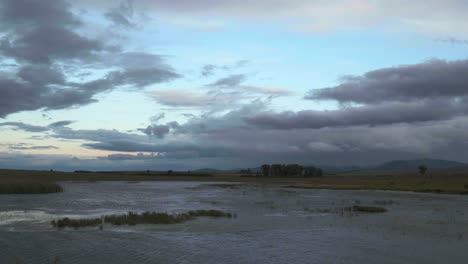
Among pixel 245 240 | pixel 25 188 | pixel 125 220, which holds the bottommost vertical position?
pixel 245 240

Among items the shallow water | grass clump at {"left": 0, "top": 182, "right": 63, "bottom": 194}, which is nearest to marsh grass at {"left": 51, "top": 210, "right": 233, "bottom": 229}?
the shallow water

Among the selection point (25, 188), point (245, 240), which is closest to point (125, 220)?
point (245, 240)

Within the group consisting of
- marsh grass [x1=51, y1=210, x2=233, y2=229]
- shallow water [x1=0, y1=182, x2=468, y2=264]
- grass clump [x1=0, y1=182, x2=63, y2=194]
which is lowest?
shallow water [x1=0, y1=182, x2=468, y2=264]

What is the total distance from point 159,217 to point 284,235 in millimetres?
11607

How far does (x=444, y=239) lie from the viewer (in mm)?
30094

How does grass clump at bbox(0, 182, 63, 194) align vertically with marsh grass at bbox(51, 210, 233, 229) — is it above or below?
above

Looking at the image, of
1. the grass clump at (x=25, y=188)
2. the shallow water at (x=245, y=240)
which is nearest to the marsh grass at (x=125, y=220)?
the shallow water at (x=245, y=240)

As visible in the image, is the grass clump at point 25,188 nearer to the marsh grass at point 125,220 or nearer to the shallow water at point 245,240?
the shallow water at point 245,240

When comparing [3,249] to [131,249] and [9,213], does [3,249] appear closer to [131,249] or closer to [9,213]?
[131,249]

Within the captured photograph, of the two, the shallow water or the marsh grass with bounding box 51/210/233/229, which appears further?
the marsh grass with bounding box 51/210/233/229

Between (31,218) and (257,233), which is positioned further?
(31,218)

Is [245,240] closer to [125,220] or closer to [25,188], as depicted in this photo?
[125,220]

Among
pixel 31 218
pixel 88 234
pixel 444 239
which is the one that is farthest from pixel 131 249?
pixel 444 239

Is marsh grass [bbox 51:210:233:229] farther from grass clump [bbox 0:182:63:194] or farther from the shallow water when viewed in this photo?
grass clump [bbox 0:182:63:194]
